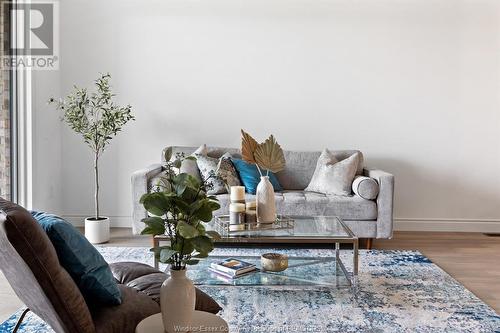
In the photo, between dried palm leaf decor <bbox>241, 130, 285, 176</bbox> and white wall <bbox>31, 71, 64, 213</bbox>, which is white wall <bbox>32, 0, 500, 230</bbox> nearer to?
white wall <bbox>31, 71, 64, 213</bbox>

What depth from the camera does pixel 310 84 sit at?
559 centimetres

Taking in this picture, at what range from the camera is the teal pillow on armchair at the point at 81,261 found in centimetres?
176

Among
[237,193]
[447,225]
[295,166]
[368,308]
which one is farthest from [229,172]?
[447,225]

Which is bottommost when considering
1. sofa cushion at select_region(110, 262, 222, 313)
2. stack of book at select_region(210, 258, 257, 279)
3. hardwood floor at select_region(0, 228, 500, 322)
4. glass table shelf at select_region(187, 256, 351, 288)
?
hardwood floor at select_region(0, 228, 500, 322)

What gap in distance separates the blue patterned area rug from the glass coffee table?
0.09m

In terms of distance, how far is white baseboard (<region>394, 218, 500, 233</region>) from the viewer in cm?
554

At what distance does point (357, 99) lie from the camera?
18.3 feet

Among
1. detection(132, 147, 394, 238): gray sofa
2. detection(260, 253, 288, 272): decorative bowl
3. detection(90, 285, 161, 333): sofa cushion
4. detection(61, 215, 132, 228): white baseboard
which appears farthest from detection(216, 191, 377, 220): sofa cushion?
detection(90, 285, 161, 333): sofa cushion

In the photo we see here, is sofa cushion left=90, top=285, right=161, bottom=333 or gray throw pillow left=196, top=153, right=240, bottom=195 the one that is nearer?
sofa cushion left=90, top=285, right=161, bottom=333

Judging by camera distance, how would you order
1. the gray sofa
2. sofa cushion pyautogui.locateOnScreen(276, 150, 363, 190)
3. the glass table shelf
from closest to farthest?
1. the glass table shelf
2. the gray sofa
3. sofa cushion pyautogui.locateOnScreen(276, 150, 363, 190)

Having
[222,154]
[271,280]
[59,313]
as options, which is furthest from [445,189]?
[59,313]

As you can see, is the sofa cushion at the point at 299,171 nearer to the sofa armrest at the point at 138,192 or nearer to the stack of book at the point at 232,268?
the sofa armrest at the point at 138,192

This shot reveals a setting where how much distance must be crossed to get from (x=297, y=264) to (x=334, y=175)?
1.53m

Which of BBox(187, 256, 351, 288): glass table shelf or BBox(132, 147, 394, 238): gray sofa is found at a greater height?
BBox(132, 147, 394, 238): gray sofa
